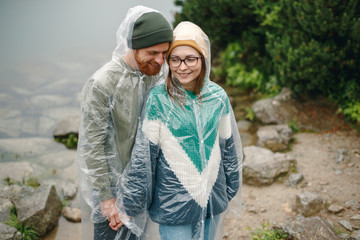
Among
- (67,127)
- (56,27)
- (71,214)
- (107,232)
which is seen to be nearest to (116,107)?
(107,232)

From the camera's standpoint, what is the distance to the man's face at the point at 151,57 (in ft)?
5.63

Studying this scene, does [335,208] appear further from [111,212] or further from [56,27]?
[56,27]

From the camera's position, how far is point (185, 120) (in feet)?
5.57

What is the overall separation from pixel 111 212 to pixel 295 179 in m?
2.46

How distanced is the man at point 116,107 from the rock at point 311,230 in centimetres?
152

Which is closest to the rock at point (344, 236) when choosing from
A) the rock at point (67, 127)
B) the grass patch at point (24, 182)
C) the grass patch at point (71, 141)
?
the grass patch at point (24, 182)

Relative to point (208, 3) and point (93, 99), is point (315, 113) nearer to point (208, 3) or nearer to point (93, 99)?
point (208, 3)

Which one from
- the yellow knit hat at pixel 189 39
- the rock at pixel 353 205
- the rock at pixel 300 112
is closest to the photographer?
the yellow knit hat at pixel 189 39

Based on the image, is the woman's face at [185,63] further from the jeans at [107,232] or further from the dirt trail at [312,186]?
the dirt trail at [312,186]

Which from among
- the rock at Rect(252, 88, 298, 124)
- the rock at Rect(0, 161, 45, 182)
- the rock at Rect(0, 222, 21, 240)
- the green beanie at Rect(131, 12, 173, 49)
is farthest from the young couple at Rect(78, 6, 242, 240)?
the rock at Rect(252, 88, 298, 124)

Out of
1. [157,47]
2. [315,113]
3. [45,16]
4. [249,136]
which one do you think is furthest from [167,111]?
[45,16]

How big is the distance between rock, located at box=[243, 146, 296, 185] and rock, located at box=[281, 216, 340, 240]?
94cm

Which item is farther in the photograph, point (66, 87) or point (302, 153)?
point (66, 87)

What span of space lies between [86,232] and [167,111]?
109 centimetres
